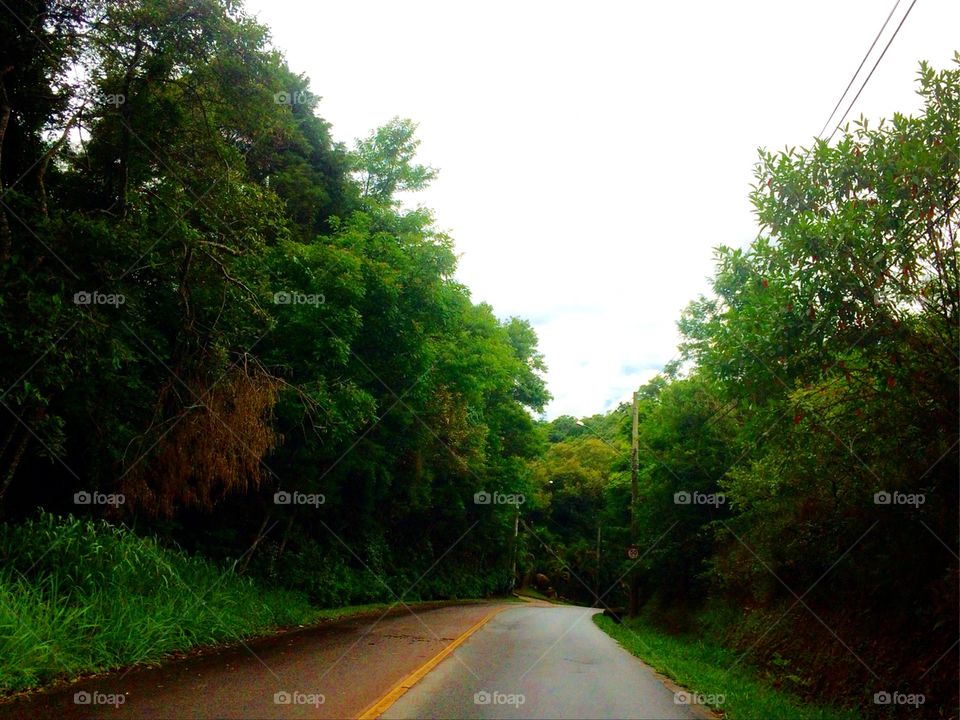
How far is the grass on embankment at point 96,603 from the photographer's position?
8133 mm

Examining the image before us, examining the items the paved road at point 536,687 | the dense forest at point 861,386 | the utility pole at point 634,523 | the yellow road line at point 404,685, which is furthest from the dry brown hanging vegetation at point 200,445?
the utility pole at point 634,523

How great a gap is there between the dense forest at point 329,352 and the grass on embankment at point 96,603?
21 cm

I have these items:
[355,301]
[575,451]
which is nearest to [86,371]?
[355,301]

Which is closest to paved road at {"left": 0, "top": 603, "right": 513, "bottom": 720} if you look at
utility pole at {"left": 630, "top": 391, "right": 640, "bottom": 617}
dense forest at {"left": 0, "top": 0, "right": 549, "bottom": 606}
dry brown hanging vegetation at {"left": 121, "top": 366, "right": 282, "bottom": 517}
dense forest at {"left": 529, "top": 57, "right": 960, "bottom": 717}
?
dry brown hanging vegetation at {"left": 121, "top": 366, "right": 282, "bottom": 517}

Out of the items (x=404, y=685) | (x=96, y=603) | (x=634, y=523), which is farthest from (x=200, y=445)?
(x=634, y=523)

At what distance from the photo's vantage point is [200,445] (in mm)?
12844

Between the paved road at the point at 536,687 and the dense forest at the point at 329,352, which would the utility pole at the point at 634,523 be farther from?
the paved road at the point at 536,687

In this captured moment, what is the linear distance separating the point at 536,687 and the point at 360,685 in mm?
2239

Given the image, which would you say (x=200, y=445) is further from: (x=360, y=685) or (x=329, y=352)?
(x=360, y=685)

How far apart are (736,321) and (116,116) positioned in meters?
9.98

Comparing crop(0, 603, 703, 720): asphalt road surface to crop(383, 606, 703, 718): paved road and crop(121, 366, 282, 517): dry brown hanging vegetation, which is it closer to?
crop(383, 606, 703, 718): paved road

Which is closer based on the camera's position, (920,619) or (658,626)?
(920,619)

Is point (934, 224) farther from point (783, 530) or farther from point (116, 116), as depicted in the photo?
point (116, 116)

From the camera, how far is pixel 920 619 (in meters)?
9.34
